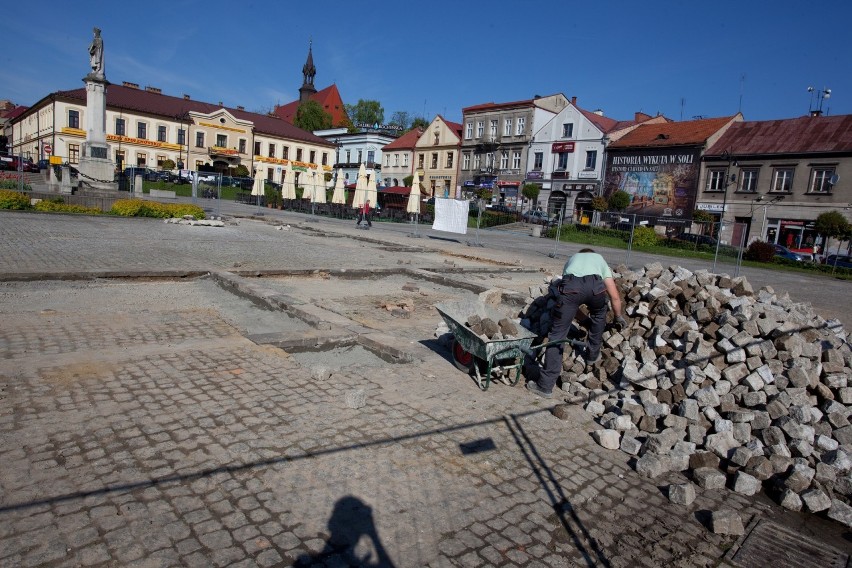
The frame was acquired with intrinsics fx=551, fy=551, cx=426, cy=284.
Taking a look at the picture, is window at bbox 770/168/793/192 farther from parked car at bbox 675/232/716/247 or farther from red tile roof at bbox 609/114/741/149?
parked car at bbox 675/232/716/247

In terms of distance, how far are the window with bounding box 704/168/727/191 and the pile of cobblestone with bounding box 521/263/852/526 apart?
41858 millimetres

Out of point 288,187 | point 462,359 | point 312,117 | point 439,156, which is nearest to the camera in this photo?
point 462,359

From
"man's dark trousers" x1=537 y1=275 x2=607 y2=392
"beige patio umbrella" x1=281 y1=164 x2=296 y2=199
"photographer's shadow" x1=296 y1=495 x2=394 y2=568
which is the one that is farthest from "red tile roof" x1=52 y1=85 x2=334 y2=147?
"photographer's shadow" x1=296 y1=495 x2=394 y2=568

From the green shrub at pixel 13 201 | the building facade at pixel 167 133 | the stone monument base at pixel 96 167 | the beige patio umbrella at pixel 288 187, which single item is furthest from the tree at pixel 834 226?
the building facade at pixel 167 133

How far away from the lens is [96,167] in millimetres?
30266

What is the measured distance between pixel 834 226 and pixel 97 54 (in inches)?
1701

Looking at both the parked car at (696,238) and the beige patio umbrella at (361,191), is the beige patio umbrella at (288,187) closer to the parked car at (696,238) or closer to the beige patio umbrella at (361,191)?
the beige patio umbrella at (361,191)

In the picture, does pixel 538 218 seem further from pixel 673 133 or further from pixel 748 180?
pixel 748 180

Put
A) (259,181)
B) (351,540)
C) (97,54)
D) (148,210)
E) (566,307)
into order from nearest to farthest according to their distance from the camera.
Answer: (351,540), (566,307), (148,210), (97,54), (259,181)

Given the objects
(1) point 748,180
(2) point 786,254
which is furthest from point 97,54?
(1) point 748,180

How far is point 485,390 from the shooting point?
6270 mm

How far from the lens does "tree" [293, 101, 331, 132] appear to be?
88.6 m

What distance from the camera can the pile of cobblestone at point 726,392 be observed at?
4.65 m

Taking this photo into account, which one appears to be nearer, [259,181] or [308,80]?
[259,181]
